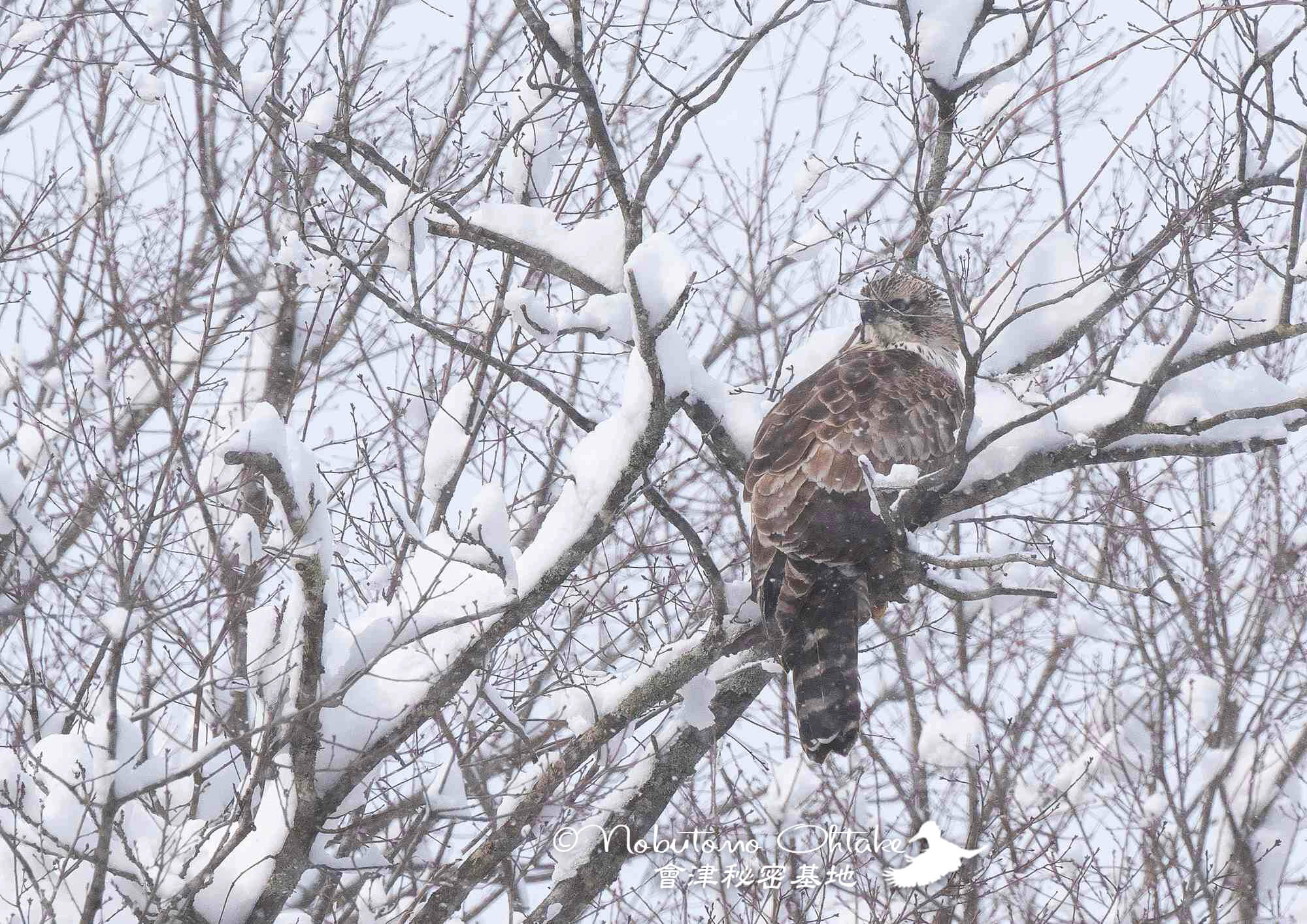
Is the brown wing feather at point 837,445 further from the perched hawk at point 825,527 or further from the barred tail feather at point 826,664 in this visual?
the barred tail feather at point 826,664

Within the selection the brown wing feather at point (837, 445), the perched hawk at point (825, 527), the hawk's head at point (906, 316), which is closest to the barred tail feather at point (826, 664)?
the perched hawk at point (825, 527)

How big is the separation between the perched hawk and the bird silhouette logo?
130 cm

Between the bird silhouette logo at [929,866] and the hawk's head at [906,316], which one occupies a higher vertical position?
the hawk's head at [906,316]

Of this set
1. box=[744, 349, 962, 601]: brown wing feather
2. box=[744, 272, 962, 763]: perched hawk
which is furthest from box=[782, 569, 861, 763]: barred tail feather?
box=[744, 349, 962, 601]: brown wing feather

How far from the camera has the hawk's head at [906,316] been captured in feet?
19.8

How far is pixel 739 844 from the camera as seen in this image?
17.5ft

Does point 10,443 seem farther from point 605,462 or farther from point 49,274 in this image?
point 605,462

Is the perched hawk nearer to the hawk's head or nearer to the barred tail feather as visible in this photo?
the barred tail feather

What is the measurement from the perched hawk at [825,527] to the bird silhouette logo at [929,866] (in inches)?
51.1

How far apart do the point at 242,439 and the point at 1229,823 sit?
5.93 m

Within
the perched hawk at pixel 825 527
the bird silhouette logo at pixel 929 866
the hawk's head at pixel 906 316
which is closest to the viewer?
the perched hawk at pixel 825 527

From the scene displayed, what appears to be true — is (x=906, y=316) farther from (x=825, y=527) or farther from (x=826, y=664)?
(x=826, y=664)

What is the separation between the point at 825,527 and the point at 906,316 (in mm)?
1991

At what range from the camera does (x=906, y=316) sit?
19.8 ft
